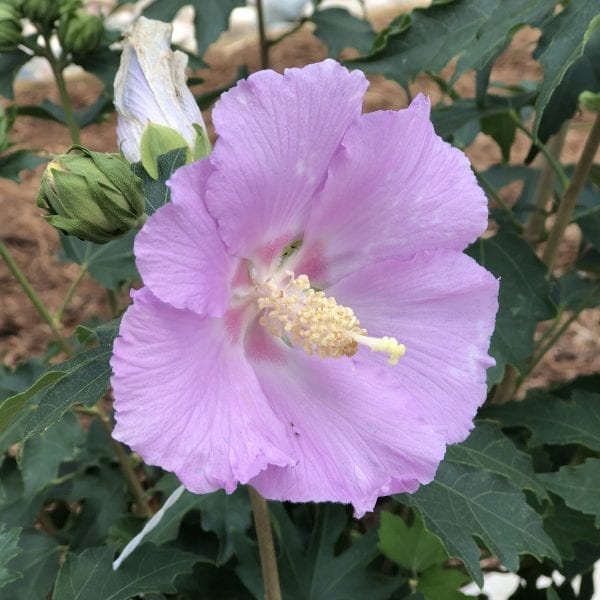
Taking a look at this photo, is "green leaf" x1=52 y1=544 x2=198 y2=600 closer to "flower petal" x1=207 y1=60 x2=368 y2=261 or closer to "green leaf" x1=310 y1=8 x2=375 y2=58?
"flower petal" x1=207 y1=60 x2=368 y2=261

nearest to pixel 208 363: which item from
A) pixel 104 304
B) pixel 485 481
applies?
pixel 485 481

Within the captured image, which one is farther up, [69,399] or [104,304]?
[69,399]

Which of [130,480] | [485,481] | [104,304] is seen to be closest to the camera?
[485,481]

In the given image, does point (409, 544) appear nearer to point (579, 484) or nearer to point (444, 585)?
point (444, 585)

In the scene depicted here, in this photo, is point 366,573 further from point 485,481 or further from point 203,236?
point 203,236

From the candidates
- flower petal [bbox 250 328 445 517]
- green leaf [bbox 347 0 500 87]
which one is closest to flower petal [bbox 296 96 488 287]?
flower petal [bbox 250 328 445 517]
